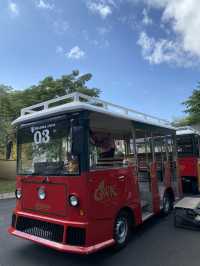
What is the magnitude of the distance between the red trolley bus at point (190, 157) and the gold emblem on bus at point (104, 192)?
21.0ft

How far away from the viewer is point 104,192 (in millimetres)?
3945

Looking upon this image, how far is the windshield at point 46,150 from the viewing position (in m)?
3.87

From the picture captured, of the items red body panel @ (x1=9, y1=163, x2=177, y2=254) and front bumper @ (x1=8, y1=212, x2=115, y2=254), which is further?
red body panel @ (x1=9, y1=163, x2=177, y2=254)

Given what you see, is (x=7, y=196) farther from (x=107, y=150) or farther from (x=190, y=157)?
(x=190, y=157)

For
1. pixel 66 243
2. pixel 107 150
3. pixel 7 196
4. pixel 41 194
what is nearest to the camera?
pixel 66 243

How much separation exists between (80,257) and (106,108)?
2.69 meters

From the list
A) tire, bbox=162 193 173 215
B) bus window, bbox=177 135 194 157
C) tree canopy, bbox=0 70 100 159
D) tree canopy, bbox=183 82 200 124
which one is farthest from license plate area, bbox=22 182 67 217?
tree canopy, bbox=183 82 200 124

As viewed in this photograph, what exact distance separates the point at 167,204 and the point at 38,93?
12.1 metres

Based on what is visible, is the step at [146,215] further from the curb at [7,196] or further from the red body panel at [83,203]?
the curb at [7,196]

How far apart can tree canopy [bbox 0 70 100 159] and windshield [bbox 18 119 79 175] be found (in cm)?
1157

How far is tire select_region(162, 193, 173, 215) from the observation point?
21.1 feet

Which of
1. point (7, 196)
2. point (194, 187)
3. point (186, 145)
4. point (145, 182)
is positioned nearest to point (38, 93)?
point (7, 196)

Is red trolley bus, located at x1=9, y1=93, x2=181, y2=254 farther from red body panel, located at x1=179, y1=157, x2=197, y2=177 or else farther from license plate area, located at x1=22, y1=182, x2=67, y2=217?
red body panel, located at x1=179, y1=157, x2=197, y2=177

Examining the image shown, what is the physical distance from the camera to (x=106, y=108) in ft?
14.5
